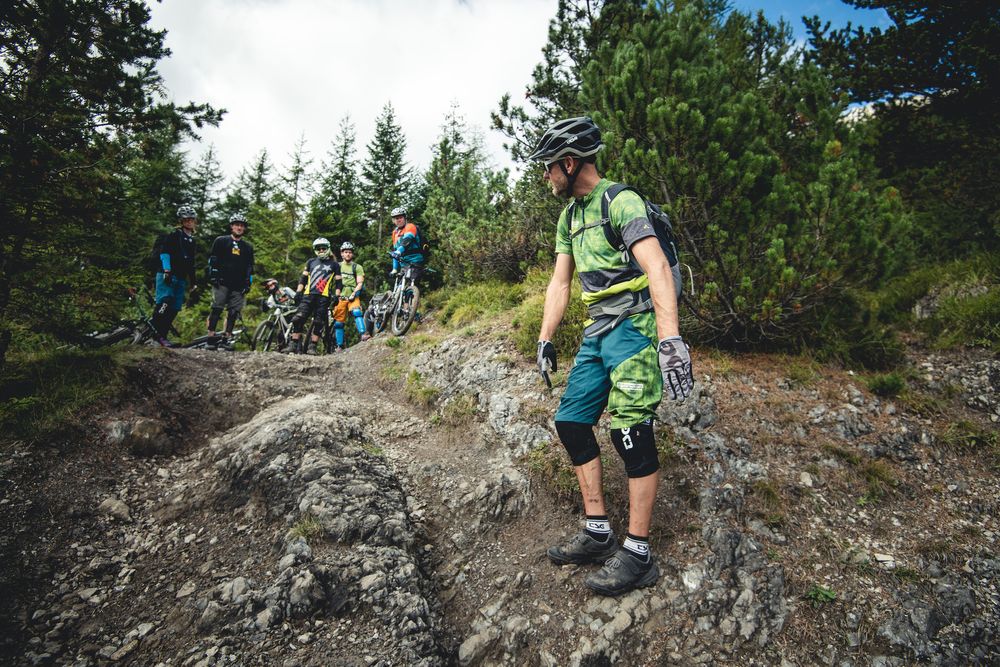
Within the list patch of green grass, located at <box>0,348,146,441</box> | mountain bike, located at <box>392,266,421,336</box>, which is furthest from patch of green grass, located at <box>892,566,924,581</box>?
mountain bike, located at <box>392,266,421,336</box>

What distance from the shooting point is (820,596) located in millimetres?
2648

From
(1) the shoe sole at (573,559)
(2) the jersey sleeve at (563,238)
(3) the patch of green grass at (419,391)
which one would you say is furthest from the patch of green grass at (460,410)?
(2) the jersey sleeve at (563,238)

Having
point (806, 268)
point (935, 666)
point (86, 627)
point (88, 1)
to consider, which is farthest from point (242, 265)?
point (935, 666)

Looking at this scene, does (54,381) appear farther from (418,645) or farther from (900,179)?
(900,179)

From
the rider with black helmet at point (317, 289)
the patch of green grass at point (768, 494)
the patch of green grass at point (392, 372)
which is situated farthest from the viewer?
the rider with black helmet at point (317, 289)

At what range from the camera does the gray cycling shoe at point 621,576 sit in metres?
2.70

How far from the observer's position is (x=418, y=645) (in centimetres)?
253

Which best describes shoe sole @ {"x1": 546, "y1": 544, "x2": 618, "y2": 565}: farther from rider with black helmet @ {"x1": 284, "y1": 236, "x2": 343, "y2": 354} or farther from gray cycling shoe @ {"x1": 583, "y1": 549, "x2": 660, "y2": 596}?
rider with black helmet @ {"x1": 284, "y1": 236, "x2": 343, "y2": 354}

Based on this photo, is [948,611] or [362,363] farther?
[362,363]

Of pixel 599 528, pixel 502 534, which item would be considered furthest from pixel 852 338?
pixel 502 534

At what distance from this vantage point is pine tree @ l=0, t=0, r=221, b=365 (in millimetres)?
3863

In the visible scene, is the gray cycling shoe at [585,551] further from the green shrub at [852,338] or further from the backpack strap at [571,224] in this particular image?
the green shrub at [852,338]

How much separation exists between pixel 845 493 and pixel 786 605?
1.32 m

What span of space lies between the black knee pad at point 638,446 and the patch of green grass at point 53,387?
15.9 ft
